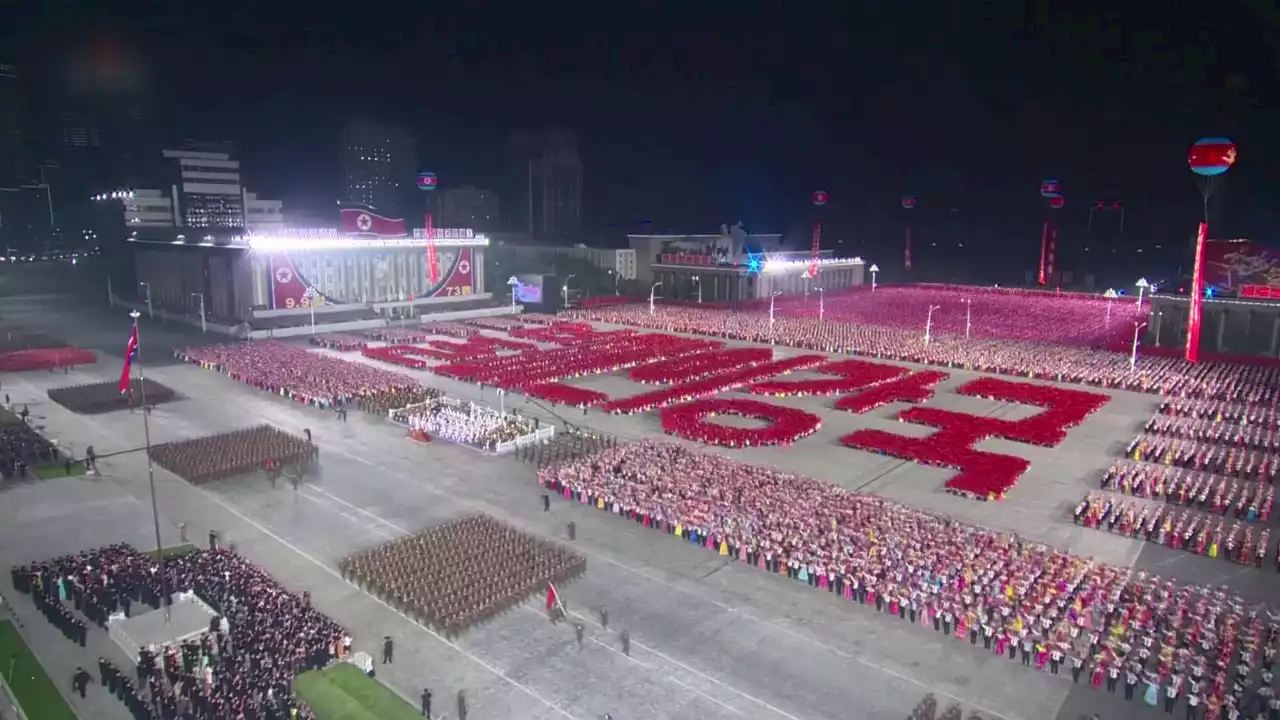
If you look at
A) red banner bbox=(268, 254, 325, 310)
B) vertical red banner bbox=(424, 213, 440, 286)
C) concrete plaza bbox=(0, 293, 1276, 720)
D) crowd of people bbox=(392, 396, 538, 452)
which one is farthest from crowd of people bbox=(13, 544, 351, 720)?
vertical red banner bbox=(424, 213, 440, 286)

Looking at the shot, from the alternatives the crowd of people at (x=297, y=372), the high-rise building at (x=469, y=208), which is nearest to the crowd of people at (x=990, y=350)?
the crowd of people at (x=297, y=372)

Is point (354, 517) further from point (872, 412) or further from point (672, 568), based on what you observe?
point (872, 412)

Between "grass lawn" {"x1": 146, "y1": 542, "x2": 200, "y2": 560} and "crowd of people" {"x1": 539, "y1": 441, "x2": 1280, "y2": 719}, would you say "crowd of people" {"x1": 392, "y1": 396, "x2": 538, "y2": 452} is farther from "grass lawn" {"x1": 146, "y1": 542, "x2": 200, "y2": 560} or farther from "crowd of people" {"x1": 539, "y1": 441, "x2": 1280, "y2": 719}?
"grass lawn" {"x1": 146, "y1": 542, "x2": 200, "y2": 560}

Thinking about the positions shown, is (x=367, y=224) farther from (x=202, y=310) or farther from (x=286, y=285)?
(x=202, y=310)

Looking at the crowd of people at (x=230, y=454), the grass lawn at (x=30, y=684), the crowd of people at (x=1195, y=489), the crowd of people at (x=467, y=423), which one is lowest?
the grass lawn at (x=30, y=684)

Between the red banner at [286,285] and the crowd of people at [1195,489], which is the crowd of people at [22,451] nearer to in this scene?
the red banner at [286,285]

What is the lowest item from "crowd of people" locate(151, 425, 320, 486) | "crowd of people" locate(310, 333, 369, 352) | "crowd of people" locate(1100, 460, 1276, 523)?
"crowd of people" locate(1100, 460, 1276, 523)
